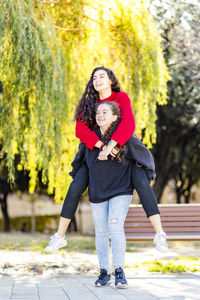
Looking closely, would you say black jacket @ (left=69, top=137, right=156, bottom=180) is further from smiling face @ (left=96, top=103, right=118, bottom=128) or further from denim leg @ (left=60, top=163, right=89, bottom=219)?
denim leg @ (left=60, top=163, right=89, bottom=219)

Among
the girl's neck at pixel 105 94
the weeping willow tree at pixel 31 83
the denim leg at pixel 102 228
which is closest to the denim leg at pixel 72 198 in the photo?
the denim leg at pixel 102 228

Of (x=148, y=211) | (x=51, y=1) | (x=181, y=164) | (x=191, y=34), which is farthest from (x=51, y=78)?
(x=181, y=164)

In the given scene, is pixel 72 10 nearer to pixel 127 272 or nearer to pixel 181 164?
pixel 127 272

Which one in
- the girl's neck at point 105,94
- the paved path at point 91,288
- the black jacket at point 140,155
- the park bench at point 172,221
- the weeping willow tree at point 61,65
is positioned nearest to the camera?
the paved path at point 91,288

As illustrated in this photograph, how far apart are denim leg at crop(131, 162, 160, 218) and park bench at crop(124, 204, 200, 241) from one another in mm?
1672

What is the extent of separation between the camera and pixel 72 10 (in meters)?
7.56

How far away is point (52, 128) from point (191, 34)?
22.3ft

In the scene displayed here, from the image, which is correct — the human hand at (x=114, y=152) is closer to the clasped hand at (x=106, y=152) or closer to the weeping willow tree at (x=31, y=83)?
the clasped hand at (x=106, y=152)

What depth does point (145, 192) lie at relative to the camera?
4180 millimetres

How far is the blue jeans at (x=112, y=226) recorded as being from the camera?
4148 millimetres

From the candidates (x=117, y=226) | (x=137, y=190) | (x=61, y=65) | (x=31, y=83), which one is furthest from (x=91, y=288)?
(x=61, y=65)

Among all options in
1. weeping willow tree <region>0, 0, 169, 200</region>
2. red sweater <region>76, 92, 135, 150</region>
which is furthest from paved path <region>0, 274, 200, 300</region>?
weeping willow tree <region>0, 0, 169, 200</region>

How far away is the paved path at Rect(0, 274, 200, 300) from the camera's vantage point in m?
3.90

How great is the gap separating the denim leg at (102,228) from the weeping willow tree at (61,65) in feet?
8.17
